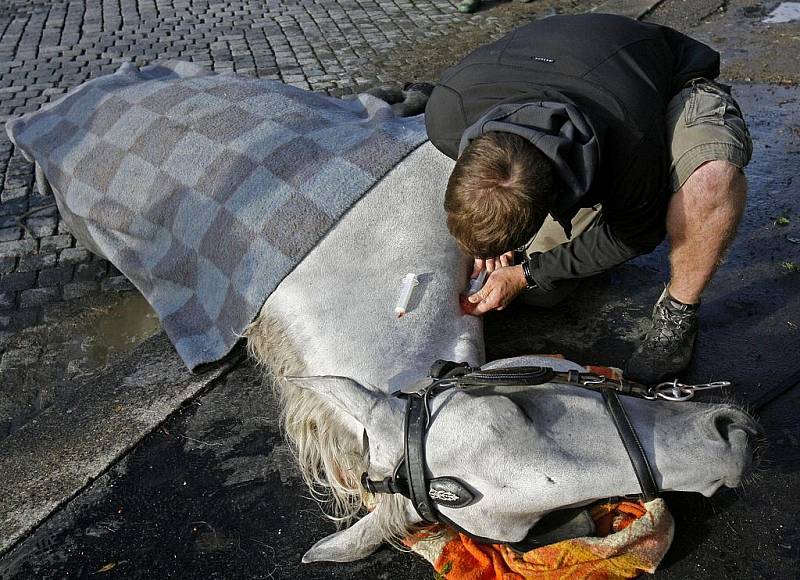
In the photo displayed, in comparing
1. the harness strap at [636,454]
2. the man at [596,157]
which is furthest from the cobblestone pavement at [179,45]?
the harness strap at [636,454]

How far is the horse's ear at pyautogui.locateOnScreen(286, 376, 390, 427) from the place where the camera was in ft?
6.51

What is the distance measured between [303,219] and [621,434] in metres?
1.57

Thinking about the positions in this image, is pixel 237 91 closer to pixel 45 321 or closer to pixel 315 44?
pixel 45 321

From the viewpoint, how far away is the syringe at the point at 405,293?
8.62 ft

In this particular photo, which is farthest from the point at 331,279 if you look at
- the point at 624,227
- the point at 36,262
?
the point at 36,262

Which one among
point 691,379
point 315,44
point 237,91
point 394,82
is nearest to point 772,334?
point 691,379

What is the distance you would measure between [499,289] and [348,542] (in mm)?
1129

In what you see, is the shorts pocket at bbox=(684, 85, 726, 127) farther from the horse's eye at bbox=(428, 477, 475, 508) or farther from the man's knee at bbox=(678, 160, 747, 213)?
the horse's eye at bbox=(428, 477, 475, 508)

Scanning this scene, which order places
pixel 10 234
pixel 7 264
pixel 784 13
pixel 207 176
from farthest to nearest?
pixel 784 13 < pixel 10 234 < pixel 7 264 < pixel 207 176

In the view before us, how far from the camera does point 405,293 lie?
2684 mm

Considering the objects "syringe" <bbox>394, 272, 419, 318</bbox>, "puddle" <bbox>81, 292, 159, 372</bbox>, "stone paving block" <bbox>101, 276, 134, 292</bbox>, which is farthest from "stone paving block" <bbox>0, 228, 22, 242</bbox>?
"syringe" <bbox>394, 272, 419, 318</bbox>

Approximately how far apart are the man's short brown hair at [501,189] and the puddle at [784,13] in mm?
5392

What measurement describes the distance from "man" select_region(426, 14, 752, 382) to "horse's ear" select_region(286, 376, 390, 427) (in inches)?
22.9

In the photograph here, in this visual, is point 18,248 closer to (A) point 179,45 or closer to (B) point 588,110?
(A) point 179,45
